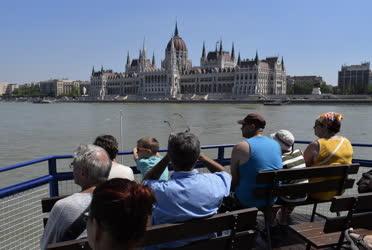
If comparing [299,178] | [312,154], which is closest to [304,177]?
[299,178]

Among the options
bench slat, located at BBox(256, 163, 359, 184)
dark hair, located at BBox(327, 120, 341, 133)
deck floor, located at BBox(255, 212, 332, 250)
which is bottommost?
deck floor, located at BBox(255, 212, 332, 250)

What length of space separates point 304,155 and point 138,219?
10.8 ft

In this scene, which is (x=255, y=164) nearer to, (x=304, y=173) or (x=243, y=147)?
(x=243, y=147)

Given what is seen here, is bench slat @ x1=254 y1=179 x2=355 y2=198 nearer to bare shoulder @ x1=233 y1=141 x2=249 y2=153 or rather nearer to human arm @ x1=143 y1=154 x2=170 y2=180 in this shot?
bare shoulder @ x1=233 y1=141 x2=249 y2=153

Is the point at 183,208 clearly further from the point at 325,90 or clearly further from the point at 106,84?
the point at 106,84

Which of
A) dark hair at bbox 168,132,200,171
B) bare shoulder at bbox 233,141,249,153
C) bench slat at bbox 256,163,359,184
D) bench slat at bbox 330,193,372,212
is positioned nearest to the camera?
dark hair at bbox 168,132,200,171

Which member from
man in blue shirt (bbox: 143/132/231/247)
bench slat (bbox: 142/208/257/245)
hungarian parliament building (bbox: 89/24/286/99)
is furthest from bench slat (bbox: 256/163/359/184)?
Result: hungarian parliament building (bbox: 89/24/286/99)

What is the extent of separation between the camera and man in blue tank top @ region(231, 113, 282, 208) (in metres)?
3.74

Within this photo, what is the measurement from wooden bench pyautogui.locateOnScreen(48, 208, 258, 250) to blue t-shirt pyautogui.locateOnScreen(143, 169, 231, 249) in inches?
2.9

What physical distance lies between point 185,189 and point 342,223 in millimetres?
1369

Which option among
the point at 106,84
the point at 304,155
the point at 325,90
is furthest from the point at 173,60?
the point at 304,155

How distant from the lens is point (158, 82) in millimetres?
143125

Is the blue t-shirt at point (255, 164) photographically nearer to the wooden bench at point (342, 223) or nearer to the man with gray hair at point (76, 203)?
the wooden bench at point (342, 223)

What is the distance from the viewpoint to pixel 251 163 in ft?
12.3
